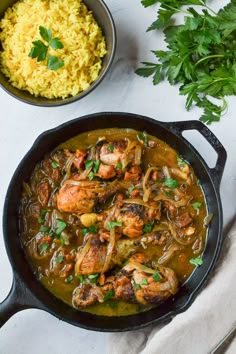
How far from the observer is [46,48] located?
171 inches

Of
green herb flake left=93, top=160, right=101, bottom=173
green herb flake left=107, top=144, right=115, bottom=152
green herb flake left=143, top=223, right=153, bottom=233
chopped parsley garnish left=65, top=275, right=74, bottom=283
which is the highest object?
green herb flake left=107, top=144, right=115, bottom=152

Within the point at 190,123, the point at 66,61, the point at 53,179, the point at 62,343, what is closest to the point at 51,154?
the point at 53,179

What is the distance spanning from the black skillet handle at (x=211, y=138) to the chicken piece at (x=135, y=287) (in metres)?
0.65

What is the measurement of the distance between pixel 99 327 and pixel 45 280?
44 cm

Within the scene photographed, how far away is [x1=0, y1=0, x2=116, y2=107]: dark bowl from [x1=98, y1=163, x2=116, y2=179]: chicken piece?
0.45m

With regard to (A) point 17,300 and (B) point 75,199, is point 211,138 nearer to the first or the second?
(B) point 75,199

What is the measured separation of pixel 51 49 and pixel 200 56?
963 millimetres

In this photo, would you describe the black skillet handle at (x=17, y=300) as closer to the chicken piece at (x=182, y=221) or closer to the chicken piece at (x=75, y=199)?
the chicken piece at (x=75, y=199)

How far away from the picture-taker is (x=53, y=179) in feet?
14.6

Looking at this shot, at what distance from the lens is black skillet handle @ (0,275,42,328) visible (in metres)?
4.11

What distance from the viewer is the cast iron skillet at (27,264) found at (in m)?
4.24

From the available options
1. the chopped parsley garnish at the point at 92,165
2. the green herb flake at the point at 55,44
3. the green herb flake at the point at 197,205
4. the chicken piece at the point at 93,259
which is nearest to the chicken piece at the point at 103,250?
the chicken piece at the point at 93,259

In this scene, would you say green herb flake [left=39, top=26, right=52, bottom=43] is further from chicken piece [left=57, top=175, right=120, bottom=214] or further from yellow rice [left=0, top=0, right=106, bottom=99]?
chicken piece [left=57, top=175, right=120, bottom=214]

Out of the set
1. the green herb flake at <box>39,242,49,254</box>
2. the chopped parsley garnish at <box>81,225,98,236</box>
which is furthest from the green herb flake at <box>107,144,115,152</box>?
the green herb flake at <box>39,242,49,254</box>
